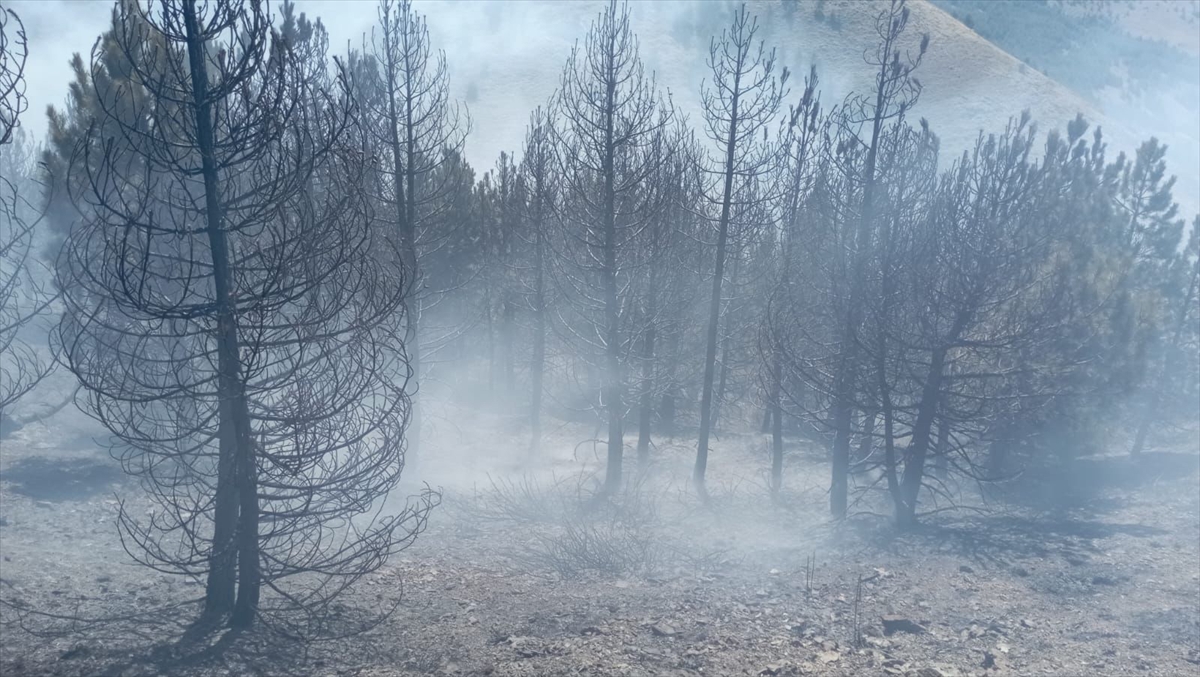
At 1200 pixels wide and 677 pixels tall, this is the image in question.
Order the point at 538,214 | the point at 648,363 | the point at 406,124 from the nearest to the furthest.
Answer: the point at 406,124 < the point at 648,363 < the point at 538,214

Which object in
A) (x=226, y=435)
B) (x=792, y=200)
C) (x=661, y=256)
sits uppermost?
(x=792, y=200)

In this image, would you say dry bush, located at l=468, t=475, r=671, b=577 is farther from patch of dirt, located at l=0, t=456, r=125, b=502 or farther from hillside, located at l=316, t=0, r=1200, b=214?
hillside, located at l=316, t=0, r=1200, b=214

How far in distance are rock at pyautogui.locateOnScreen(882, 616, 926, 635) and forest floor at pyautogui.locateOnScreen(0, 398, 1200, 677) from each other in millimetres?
22

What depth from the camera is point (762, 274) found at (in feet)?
58.8

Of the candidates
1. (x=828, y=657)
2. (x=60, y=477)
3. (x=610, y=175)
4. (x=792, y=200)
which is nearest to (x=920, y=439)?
(x=792, y=200)

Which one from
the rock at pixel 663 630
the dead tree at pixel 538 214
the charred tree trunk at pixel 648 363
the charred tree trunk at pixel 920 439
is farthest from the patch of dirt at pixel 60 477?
the charred tree trunk at pixel 920 439

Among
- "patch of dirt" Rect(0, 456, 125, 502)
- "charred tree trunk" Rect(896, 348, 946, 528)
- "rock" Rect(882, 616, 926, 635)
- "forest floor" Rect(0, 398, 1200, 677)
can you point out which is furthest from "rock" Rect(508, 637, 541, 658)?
"patch of dirt" Rect(0, 456, 125, 502)

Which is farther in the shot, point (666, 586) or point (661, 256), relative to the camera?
point (661, 256)

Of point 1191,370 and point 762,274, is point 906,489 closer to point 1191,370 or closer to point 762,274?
point 762,274

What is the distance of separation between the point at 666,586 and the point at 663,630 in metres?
2.27

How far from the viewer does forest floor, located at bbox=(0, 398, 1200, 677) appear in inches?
310

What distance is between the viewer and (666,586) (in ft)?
37.0

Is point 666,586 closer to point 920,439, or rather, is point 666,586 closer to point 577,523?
point 577,523

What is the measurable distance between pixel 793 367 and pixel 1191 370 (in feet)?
52.8
